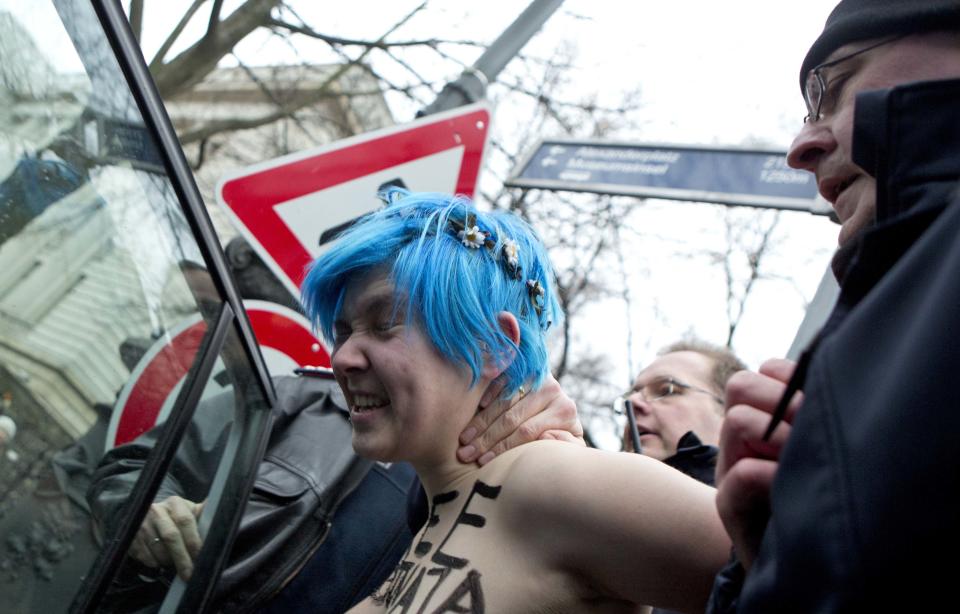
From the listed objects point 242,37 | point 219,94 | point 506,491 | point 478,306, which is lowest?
point 506,491

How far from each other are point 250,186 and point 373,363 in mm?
1671

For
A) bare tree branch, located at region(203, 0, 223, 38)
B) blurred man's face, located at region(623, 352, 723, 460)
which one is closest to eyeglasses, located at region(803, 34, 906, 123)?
blurred man's face, located at region(623, 352, 723, 460)

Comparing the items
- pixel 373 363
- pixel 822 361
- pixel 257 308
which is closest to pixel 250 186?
pixel 257 308

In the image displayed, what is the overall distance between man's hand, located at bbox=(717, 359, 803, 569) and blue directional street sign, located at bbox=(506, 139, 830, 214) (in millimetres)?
2156

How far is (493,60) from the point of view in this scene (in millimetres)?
3379

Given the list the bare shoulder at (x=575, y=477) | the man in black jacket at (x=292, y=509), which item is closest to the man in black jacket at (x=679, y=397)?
the man in black jacket at (x=292, y=509)

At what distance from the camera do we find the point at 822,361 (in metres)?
0.73

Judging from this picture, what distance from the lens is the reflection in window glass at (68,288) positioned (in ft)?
4.29

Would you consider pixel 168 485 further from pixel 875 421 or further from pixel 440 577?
pixel 875 421

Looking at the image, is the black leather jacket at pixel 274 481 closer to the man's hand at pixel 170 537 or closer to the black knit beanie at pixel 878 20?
the man's hand at pixel 170 537

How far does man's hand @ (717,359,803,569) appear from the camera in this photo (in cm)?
84

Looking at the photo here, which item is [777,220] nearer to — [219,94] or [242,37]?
[219,94]

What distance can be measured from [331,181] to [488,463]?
1.73 m

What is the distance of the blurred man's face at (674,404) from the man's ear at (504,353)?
1421 mm
